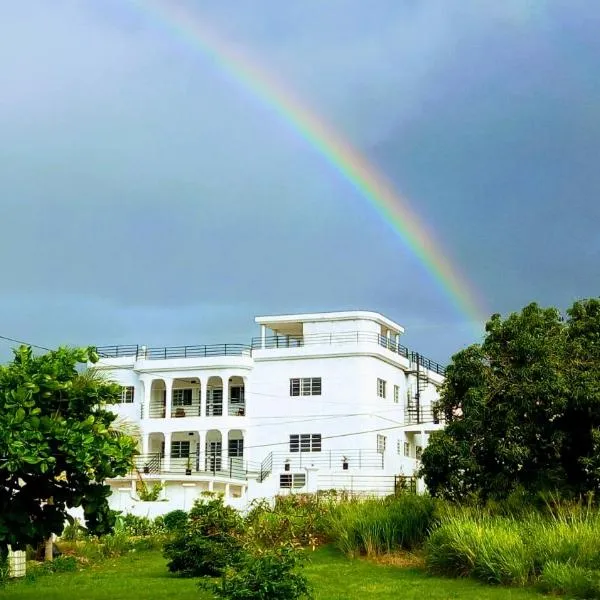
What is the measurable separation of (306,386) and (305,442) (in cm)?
304

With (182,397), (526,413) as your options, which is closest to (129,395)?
(182,397)

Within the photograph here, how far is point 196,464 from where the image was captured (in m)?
48.0

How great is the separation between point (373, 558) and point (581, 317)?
8.18 m

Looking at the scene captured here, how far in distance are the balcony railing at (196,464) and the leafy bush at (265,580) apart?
33.8 meters

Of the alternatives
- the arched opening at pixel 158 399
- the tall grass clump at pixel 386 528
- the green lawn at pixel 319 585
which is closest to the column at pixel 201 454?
the arched opening at pixel 158 399

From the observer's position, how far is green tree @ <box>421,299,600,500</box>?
20.6 metres

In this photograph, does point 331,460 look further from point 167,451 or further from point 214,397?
point 167,451

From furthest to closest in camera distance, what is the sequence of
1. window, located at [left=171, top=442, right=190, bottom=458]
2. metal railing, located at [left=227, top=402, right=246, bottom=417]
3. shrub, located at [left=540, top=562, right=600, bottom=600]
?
window, located at [left=171, top=442, right=190, bottom=458]
metal railing, located at [left=227, top=402, right=246, bottom=417]
shrub, located at [left=540, top=562, right=600, bottom=600]

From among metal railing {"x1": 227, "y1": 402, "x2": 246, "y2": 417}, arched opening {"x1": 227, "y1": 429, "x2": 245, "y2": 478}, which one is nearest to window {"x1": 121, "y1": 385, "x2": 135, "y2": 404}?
metal railing {"x1": 227, "y1": 402, "x2": 246, "y2": 417}

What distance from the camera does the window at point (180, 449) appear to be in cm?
4969

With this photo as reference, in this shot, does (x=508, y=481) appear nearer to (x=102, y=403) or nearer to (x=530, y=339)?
(x=530, y=339)

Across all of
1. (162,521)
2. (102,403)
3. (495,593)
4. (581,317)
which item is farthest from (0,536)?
(162,521)

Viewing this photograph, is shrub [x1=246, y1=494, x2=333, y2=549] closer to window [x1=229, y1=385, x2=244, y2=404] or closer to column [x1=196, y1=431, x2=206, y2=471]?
column [x1=196, y1=431, x2=206, y2=471]

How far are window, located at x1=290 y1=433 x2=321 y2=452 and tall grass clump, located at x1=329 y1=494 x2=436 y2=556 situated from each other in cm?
2305
